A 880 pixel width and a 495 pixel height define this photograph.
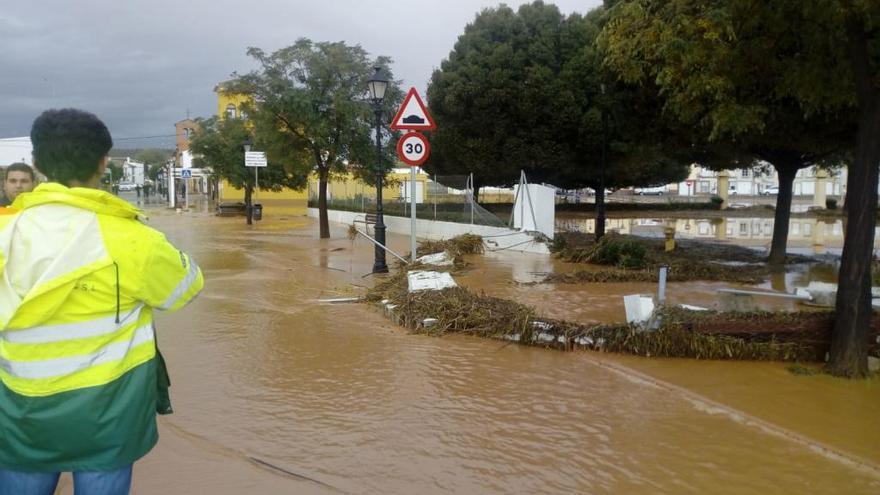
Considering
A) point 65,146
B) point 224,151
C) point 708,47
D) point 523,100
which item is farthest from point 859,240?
point 224,151

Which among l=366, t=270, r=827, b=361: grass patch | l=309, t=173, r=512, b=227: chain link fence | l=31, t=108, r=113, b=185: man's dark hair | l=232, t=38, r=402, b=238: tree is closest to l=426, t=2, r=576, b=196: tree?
l=309, t=173, r=512, b=227: chain link fence

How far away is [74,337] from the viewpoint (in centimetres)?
212

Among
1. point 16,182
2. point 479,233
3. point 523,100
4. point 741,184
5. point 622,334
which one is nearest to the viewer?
point 16,182

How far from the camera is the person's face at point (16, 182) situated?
4.73 metres

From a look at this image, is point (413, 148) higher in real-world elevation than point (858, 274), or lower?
higher

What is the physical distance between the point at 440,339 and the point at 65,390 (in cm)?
543

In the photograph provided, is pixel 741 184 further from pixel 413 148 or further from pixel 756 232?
pixel 413 148

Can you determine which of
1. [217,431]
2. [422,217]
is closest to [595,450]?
[217,431]

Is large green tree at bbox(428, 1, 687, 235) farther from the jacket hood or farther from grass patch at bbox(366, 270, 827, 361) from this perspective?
the jacket hood

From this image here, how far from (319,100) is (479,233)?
6.50m

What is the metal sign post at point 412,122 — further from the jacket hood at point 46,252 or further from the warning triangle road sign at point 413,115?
the jacket hood at point 46,252

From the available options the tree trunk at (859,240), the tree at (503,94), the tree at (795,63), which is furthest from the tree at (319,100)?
the tree trunk at (859,240)

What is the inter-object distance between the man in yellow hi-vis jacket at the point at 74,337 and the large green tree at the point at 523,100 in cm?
2353

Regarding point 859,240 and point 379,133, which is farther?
point 379,133
